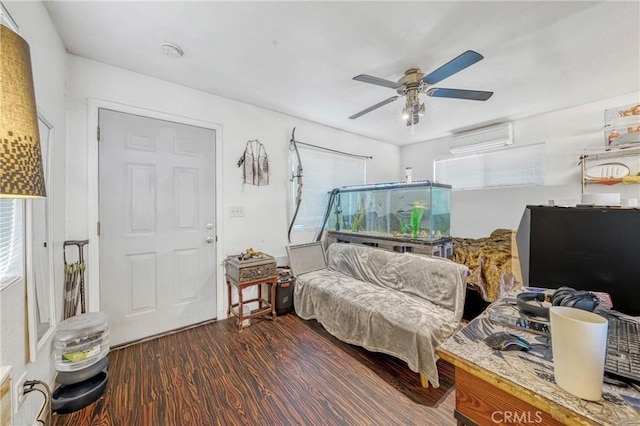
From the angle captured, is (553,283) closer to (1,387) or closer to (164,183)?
(1,387)

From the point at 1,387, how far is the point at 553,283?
6.96 ft

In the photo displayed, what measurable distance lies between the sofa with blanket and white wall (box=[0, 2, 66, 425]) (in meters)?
2.06

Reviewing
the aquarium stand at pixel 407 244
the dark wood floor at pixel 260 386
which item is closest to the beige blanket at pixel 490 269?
the aquarium stand at pixel 407 244

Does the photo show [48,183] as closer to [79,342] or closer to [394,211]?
[79,342]

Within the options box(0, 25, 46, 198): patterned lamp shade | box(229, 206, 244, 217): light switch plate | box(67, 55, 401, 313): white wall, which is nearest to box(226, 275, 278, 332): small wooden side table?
box(67, 55, 401, 313): white wall

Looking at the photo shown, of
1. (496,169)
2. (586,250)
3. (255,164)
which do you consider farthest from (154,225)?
(496,169)

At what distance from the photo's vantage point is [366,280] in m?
2.93

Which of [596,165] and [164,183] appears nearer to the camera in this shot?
[164,183]

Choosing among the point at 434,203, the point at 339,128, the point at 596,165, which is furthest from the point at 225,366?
the point at 596,165

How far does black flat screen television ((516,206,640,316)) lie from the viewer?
36.3 inches

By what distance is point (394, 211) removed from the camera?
3270 millimetres

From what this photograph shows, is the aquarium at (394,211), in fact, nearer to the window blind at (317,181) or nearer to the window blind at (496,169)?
the window blind at (317,181)

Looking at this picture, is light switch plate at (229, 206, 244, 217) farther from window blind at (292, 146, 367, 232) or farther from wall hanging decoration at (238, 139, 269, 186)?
window blind at (292, 146, 367, 232)

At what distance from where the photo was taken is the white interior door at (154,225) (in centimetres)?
223
